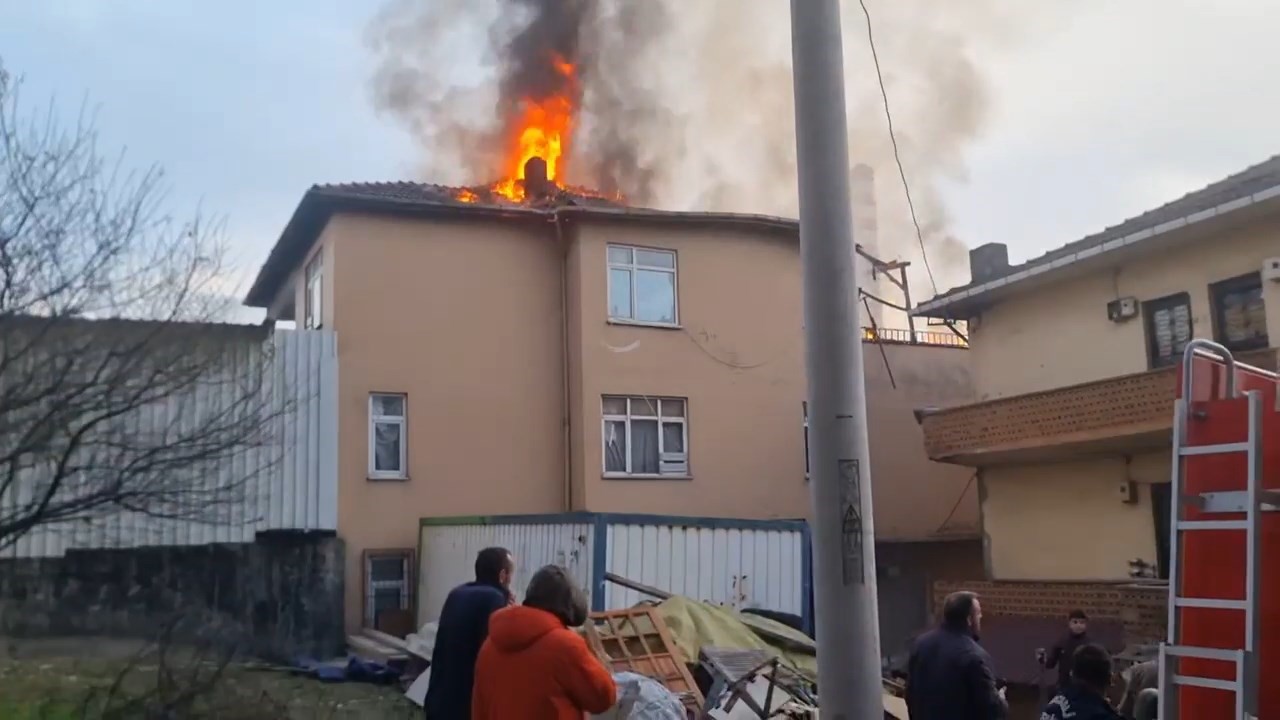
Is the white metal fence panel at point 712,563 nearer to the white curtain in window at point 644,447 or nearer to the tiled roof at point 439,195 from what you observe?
Result: the white curtain in window at point 644,447

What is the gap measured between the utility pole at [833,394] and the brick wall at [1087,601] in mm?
7908

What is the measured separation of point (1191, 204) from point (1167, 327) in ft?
6.04

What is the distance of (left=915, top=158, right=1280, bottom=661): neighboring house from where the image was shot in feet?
51.9

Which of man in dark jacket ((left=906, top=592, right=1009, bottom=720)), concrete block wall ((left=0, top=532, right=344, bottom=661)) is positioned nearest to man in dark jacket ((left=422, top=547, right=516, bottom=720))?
man in dark jacket ((left=906, top=592, right=1009, bottom=720))

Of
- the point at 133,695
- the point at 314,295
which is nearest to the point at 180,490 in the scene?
the point at 133,695

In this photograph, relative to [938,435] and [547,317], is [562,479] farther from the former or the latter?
[938,435]

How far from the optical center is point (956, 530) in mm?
23938

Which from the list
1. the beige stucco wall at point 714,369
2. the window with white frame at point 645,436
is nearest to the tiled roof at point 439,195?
the beige stucco wall at point 714,369

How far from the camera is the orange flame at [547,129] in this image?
27.7 m

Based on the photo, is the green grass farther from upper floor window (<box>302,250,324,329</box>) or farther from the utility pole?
upper floor window (<box>302,250,324,329</box>)

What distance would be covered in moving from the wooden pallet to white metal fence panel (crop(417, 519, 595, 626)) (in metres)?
0.70

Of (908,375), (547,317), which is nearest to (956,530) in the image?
(908,375)

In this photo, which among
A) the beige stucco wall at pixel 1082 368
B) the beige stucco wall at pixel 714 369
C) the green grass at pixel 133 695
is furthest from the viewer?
the beige stucco wall at pixel 714 369

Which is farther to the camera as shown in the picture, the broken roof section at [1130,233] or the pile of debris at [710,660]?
the broken roof section at [1130,233]
